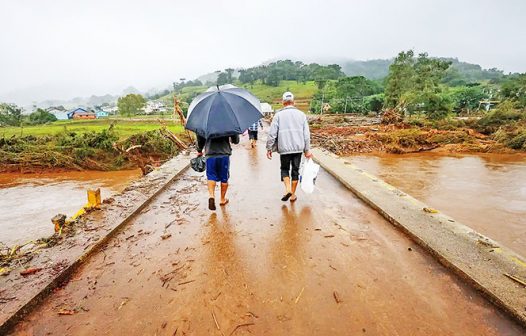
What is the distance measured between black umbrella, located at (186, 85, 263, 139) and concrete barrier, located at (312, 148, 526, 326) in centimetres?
240

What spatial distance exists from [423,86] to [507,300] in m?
37.6

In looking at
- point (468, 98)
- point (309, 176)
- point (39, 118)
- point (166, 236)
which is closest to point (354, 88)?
point (468, 98)

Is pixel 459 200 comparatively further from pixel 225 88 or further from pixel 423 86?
pixel 423 86

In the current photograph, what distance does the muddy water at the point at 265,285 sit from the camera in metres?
2.22

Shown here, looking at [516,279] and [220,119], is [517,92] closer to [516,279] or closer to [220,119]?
[516,279]

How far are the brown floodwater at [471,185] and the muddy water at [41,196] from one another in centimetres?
904

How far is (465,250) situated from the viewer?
3016 mm

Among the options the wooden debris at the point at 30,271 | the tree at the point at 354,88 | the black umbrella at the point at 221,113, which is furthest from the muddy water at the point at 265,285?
the tree at the point at 354,88

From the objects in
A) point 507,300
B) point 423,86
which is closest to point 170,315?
point 507,300

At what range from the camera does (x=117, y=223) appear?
4.03 metres

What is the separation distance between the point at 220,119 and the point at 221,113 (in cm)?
9

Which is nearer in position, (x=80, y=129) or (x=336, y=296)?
(x=336, y=296)

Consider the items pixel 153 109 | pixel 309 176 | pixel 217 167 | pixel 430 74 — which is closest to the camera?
pixel 217 167

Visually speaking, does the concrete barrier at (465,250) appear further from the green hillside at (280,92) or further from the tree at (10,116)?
the green hillside at (280,92)
